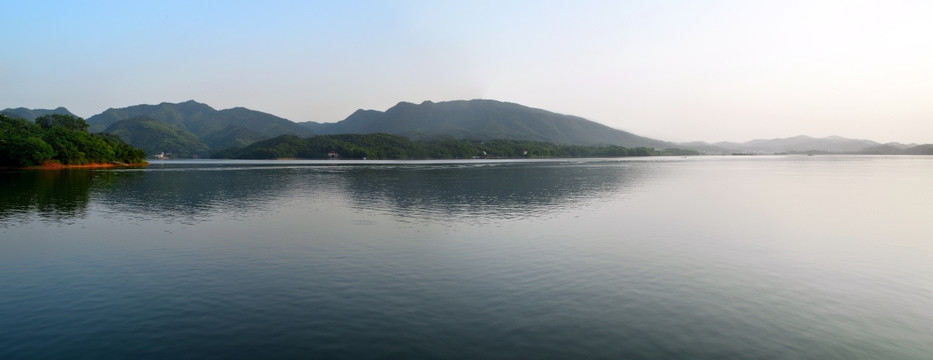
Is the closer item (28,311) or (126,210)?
(28,311)

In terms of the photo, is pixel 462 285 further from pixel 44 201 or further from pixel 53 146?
pixel 53 146

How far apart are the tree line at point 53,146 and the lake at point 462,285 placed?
10776cm

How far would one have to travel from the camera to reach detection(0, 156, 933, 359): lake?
559 inches

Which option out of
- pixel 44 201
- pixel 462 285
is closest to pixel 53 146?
pixel 44 201

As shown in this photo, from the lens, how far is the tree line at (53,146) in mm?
122750

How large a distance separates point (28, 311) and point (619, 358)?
20215 millimetres

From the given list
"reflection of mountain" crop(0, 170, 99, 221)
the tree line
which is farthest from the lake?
the tree line

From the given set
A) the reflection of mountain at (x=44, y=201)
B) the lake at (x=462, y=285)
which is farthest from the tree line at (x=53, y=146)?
the lake at (x=462, y=285)

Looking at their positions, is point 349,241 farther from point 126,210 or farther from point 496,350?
point 126,210

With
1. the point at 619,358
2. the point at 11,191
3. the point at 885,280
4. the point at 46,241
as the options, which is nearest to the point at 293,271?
the point at 619,358

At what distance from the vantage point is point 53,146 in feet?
443

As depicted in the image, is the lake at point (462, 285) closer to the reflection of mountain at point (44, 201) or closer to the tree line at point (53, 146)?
the reflection of mountain at point (44, 201)

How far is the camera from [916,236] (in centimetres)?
3459

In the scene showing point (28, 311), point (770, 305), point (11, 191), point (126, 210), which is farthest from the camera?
point (11, 191)
